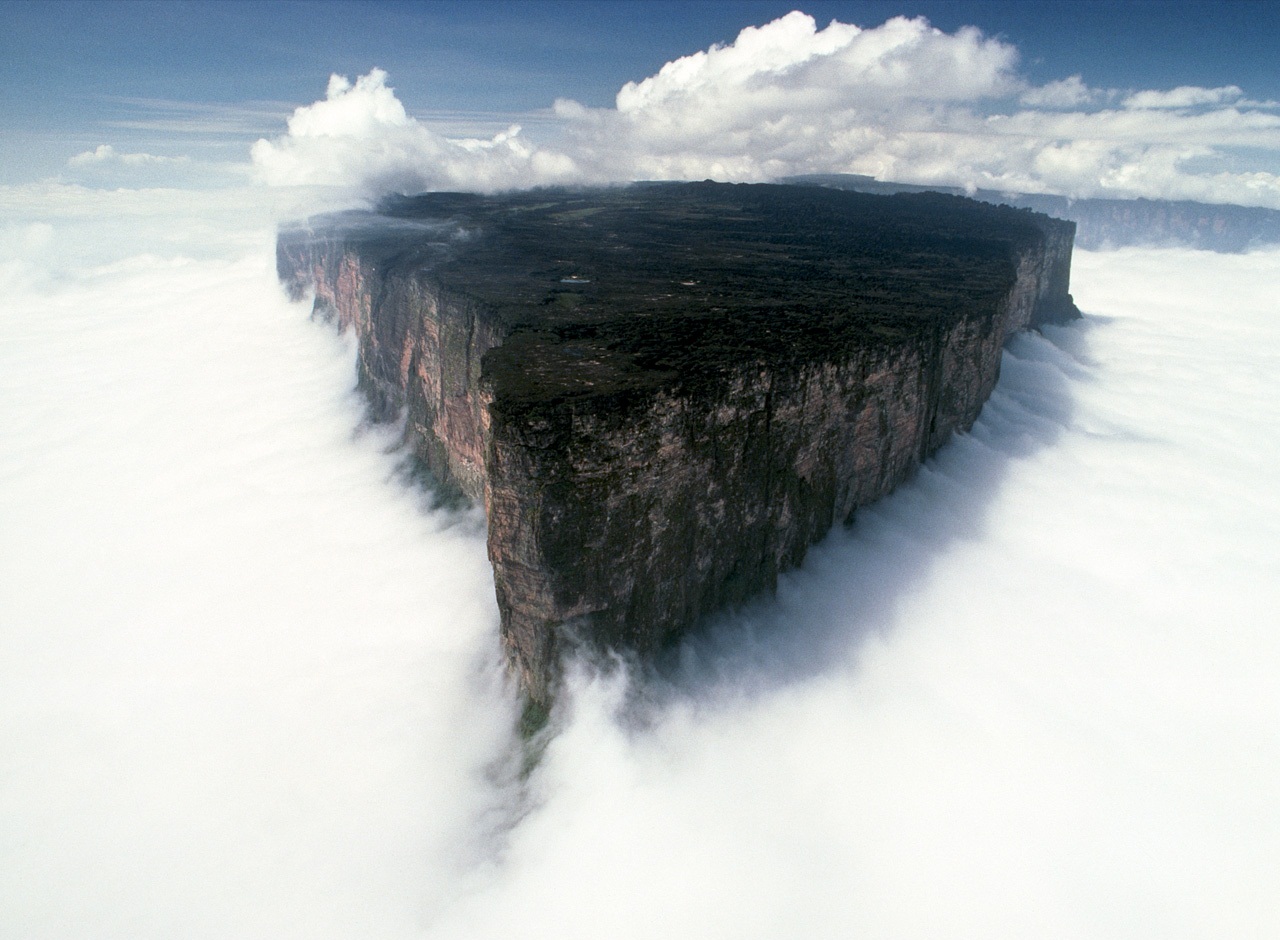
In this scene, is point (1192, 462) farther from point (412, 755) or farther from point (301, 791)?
point (301, 791)

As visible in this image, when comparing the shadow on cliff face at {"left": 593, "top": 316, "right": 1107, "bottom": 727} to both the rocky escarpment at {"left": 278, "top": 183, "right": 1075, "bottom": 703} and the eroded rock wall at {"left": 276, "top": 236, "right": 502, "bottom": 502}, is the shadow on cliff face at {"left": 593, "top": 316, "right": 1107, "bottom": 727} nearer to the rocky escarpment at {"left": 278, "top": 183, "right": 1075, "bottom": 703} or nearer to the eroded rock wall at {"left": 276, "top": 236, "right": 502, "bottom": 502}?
the rocky escarpment at {"left": 278, "top": 183, "right": 1075, "bottom": 703}

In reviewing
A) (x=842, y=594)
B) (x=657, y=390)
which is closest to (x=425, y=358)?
(x=657, y=390)

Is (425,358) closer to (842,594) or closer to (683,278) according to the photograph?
(683,278)

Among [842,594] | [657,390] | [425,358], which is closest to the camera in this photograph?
[657,390]

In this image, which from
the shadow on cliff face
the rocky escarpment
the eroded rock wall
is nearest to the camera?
the rocky escarpment

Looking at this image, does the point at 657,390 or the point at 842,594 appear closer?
the point at 657,390

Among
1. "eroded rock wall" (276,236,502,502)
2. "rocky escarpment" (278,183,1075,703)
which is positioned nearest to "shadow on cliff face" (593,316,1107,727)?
"rocky escarpment" (278,183,1075,703)
